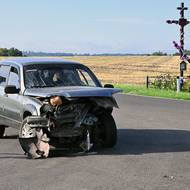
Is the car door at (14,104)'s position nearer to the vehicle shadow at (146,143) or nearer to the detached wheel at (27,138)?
the detached wheel at (27,138)

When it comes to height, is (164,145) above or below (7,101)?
below

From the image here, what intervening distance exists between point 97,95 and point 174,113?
8.71 meters

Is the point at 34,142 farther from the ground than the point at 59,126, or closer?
closer

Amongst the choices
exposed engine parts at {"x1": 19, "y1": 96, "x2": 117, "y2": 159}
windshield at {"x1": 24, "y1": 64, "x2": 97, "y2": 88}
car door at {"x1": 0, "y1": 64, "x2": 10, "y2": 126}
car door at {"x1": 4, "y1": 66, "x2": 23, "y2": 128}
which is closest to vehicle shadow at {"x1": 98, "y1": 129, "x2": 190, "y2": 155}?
exposed engine parts at {"x1": 19, "y1": 96, "x2": 117, "y2": 159}

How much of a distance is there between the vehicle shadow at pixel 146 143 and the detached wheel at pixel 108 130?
5.4 inches

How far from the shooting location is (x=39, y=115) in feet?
33.2

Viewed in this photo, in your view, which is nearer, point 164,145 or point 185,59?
point 164,145

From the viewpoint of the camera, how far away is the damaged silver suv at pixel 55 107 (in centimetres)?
1000

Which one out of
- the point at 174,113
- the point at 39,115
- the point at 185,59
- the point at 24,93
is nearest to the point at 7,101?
the point at 24,93

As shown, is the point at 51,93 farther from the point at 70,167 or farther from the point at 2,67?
the point at 2,67

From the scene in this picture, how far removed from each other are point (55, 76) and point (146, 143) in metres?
2.31

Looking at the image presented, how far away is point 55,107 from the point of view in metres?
9.97

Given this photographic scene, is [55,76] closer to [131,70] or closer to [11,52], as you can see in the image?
[131,70]

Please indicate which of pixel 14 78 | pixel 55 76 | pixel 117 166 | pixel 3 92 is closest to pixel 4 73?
pixel 3 92
